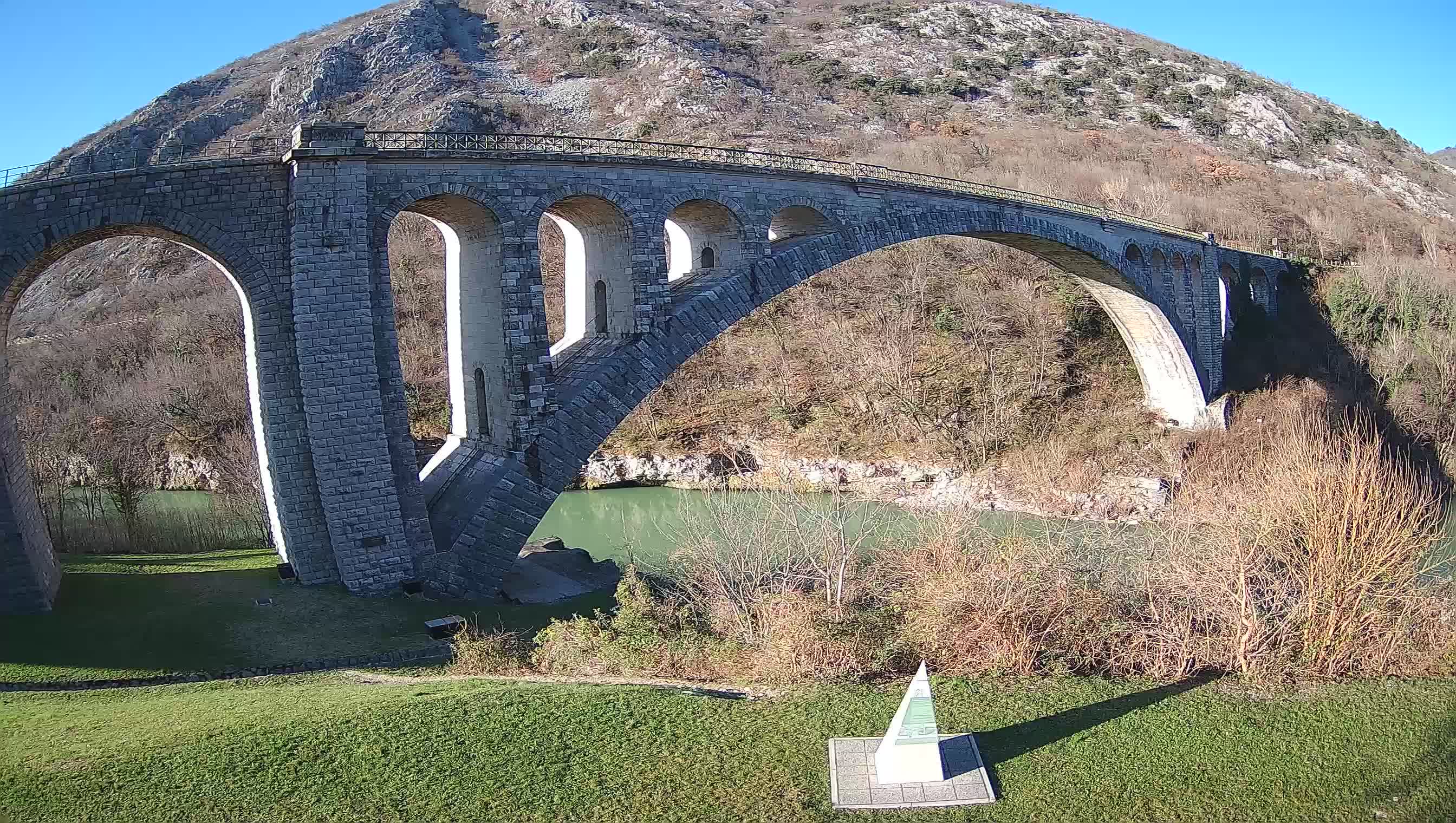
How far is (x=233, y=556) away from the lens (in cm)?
1983

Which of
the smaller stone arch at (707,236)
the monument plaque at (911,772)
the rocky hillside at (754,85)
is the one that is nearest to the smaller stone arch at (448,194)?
the smaller stone arch at (707,236)

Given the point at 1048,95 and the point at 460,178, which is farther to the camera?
the point at 1048,95

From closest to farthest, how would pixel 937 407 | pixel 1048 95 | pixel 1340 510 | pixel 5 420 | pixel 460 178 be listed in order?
pixel 1340 510 < pixel 5 420 < pixel 460 178 < pixel 937 407 < pixel 1048 95

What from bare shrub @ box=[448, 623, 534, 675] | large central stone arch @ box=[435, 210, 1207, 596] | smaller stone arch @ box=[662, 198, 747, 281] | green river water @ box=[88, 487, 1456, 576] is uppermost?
smaller stone arch @ box=[662, 198, 747, 281]

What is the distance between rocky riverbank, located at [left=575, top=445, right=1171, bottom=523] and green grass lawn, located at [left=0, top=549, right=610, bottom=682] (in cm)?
1480

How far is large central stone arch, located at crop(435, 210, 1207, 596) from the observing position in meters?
18.3

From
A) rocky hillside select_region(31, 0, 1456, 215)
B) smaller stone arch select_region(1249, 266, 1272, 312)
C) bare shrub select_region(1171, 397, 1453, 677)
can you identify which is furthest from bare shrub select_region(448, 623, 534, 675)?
rocky hillside select_region(31, 0, 1456, 215)

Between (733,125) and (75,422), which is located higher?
(733,125)

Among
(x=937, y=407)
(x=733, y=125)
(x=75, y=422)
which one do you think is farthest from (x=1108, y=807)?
(x=733, y=125)

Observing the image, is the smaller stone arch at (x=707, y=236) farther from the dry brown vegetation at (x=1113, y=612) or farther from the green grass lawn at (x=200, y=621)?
the green grass lawn at (x=200, y=621)

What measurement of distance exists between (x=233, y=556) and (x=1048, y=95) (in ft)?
233

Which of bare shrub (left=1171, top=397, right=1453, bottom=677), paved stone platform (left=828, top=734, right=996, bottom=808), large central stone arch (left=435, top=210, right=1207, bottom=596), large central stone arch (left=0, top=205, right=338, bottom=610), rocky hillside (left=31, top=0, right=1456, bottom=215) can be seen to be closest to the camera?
paved stone platform (left=828, top=734, right=996, bottom=808)

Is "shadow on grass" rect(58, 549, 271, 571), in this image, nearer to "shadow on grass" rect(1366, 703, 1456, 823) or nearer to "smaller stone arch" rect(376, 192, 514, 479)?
"smaller stone arch" rect(376, 192, 514, 479)

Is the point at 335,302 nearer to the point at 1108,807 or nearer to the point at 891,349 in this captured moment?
the point at 1108,807
